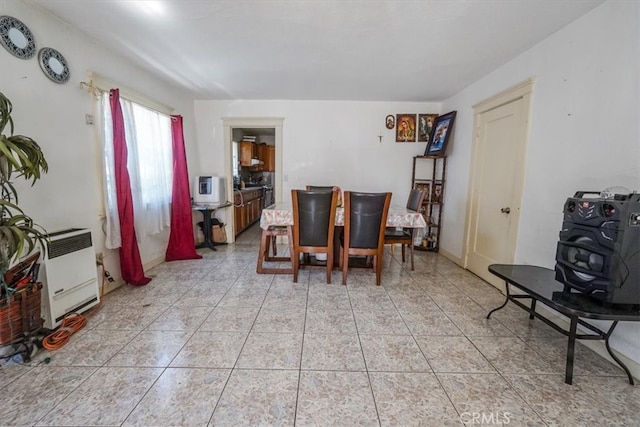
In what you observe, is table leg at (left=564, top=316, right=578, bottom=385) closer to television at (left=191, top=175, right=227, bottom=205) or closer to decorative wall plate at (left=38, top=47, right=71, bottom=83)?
decorative wall plate at (left=38, top=47, right=71, bottom=83)

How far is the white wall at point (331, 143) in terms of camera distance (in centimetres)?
428

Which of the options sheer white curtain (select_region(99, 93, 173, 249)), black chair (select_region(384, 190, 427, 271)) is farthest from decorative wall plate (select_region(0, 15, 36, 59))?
black chair (select_region(384, 190, 427, 271))

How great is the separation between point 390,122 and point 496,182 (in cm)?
199

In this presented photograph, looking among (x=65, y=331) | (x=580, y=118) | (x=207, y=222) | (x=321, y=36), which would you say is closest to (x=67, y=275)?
(x=65, y=331)

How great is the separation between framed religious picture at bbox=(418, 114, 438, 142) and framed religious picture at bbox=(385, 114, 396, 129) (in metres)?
0.42

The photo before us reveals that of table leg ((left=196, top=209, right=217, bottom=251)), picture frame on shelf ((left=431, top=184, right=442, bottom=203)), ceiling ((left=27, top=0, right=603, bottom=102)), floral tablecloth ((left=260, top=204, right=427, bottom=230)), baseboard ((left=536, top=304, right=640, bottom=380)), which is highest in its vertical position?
ceiling ((left=27, top=0, right=603, bottom=102))

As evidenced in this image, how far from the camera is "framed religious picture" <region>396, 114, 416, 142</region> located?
427cm

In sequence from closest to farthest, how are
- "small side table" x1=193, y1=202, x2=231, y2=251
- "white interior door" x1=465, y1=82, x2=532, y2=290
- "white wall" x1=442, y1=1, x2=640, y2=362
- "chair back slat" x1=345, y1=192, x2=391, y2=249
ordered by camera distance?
"white wall" x1=442, y1=1, x2=640, y2=362 < "white interior door" x1=465, y1=82, x2=532, y2=290 < "chair back slat" x1=345, y1=192, x2=391, y2=249 < "small side table" x1=193, y1=202, x2=231, y2=251

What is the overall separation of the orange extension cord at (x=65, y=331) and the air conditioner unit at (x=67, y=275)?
4cm

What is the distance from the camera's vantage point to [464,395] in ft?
4.55

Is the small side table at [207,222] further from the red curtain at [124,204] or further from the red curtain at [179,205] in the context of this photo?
the red curtain at [124,204]

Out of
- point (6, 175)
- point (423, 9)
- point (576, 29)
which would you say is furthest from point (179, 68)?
point (576, 29)

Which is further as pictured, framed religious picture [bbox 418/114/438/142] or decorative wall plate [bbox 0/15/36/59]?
framed religious picture [bbox 418/114/438/142]

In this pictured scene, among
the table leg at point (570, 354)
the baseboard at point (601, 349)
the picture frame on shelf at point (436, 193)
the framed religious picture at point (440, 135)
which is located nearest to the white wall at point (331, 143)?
the framed religious picture at point (440, 135)
